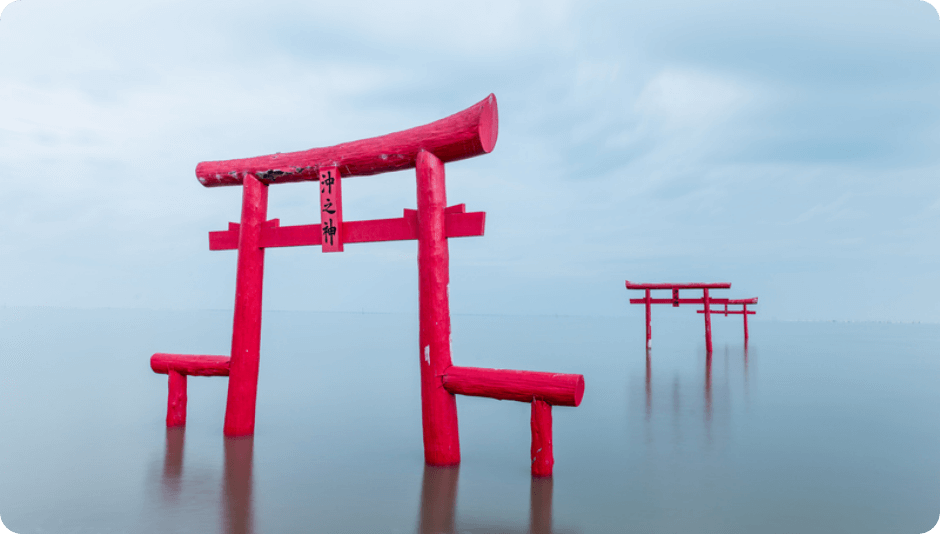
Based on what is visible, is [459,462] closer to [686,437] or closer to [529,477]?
[529,477]

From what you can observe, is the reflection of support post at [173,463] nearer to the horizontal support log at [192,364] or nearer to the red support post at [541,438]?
the horizontal support log at [192,364]

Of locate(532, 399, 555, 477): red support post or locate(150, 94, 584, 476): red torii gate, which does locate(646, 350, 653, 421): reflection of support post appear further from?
locate(150, 94, 584, 476): red torii gate

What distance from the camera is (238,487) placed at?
5.16 meters

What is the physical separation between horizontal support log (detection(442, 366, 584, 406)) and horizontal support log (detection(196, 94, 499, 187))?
2186 millimetres

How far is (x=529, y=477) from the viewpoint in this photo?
219 inches

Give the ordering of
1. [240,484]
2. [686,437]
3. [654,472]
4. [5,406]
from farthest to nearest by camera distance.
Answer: [5,406]
[686,437]
[654,472]
[240,484]

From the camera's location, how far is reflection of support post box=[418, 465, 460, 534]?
430 cm

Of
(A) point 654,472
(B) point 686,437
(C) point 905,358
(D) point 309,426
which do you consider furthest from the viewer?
(C) point 905,358

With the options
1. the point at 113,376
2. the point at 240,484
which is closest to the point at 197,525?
the point at 240,484

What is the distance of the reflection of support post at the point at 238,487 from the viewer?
14.1ft

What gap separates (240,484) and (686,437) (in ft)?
19.3

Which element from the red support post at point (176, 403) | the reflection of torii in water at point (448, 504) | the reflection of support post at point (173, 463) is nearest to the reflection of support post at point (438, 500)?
the reflection of torii in water at point (448, 504)

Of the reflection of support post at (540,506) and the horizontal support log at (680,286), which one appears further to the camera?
the horizontal support log at (680,286)

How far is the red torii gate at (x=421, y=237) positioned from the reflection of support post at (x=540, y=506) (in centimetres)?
14
